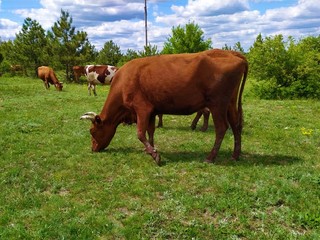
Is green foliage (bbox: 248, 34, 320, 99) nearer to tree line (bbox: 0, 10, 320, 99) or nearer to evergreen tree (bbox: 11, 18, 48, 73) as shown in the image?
tree line (bbox: 0, 10, 320, 99)

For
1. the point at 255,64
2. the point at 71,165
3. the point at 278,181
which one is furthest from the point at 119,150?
the point at 255,64

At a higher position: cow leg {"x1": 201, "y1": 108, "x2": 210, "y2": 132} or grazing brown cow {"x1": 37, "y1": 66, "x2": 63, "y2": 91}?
grazing brown cow {"x1": 37, "y1": 66, "x2": 63, "y2": 91}

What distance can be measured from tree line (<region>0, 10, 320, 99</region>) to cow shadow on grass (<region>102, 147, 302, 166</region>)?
640 inches

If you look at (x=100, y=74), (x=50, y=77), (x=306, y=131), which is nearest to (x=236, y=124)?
(x=306, y=131)

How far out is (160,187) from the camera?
20.7 ft

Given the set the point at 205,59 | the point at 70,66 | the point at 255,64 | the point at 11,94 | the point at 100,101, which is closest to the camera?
the point at 205,59

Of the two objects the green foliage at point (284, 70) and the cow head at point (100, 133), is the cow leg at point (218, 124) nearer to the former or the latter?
the cow head at point (100, 133)

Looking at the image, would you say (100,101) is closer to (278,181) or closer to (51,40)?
(278,181)

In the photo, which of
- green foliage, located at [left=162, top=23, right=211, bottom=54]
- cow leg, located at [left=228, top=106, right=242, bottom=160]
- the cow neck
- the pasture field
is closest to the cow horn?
the cow neck

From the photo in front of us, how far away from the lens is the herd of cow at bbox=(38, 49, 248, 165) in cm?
737

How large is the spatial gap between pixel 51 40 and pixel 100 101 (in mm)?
27008

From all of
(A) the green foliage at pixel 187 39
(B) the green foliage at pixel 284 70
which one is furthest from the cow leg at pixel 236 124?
(A) the green foliage at pixel 187 39

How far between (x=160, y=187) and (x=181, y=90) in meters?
2.26

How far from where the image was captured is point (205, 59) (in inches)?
293
